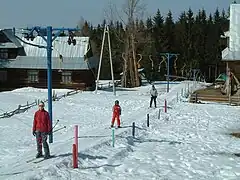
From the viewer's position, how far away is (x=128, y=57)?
6212 centimetres

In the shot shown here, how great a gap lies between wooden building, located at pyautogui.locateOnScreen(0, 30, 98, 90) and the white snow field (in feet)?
59.4

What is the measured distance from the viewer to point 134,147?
18.0m

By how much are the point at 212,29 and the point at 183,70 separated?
15629 millimetres

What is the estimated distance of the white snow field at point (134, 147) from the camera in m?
13.0

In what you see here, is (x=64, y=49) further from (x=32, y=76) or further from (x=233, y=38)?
(x=233, y=38)

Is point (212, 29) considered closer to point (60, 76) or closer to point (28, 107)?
point (60, 76)

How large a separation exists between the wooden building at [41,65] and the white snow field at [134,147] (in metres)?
18.1

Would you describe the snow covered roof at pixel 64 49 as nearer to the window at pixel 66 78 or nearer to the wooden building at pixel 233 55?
the window at pixel 66 78

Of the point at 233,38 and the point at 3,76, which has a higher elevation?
the point at 233,38

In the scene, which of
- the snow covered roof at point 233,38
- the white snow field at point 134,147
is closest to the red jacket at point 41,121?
the white snow field at point 134,147

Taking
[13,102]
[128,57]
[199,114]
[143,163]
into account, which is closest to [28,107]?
[13,102]

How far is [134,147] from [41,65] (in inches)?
1399

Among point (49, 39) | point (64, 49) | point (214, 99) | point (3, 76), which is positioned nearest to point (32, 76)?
point (3, 76)

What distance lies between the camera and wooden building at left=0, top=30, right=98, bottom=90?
51.7m
